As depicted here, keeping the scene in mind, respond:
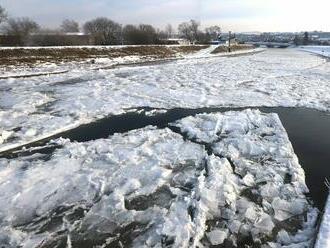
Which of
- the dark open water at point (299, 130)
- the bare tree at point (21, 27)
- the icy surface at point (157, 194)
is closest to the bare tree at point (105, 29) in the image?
the bare tree at point (21, 27)

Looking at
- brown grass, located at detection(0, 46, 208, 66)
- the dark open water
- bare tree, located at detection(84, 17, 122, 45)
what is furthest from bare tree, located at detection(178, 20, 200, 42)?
the dark open water

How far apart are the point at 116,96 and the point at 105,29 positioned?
2402 inches

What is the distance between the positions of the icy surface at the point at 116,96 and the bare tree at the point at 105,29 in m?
38.0

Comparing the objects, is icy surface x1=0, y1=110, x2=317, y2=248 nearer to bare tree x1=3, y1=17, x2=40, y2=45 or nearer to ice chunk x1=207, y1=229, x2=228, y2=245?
ice chunk x1=207, y1=229, x2=228, y2=245

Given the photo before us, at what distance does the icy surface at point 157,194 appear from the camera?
522cm

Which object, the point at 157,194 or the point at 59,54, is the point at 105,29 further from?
the point at 157,194

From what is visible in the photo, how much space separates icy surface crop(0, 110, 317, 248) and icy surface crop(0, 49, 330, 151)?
2511 millimetres

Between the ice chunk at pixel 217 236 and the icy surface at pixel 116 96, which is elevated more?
the ice chunk at pixel 217 236

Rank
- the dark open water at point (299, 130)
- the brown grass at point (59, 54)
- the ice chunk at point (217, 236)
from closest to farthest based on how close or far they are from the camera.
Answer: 1. the ice chunk at point (217, 236)
2. the dark open water at point (299, 130)
3. the brown grass at point (59, 54)

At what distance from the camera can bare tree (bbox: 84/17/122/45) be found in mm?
57994

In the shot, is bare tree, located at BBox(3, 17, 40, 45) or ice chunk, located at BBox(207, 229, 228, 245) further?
bare tree, located at BBox(3, 17, 40, 45)

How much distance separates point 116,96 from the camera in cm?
1463

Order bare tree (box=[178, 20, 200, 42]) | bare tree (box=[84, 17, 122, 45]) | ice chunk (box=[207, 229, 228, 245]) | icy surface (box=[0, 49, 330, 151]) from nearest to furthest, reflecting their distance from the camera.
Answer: ice chunk (box=[207, 229, 228, 245]) < icy surface (box=[0, 49, 330, 151]) < bare tree (box=[84, 17, 122, 45]) < bare tree (box=[178, 20, 200, 42])

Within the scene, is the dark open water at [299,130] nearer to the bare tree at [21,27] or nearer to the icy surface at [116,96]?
the icy surface at [116,96]
